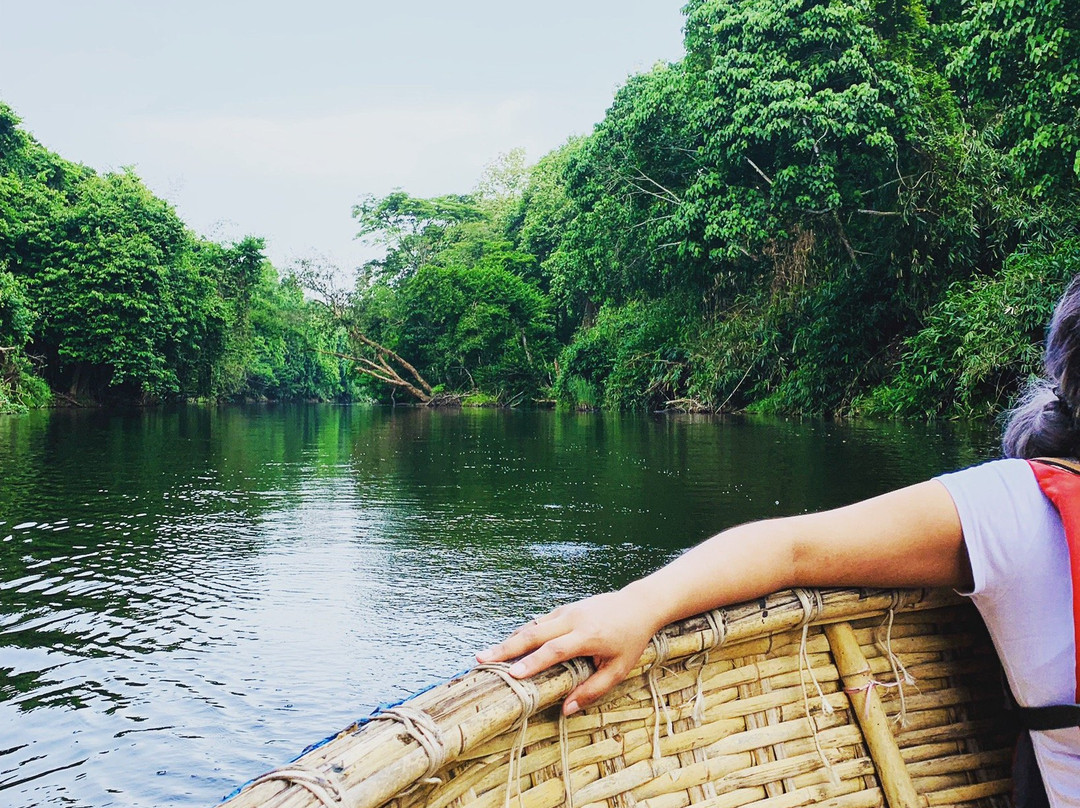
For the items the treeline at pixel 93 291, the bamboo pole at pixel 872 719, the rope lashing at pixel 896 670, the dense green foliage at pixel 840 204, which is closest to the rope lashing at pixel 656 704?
the bamboo pole at pixel 872 719

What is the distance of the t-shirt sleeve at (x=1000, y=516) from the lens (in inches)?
50.8

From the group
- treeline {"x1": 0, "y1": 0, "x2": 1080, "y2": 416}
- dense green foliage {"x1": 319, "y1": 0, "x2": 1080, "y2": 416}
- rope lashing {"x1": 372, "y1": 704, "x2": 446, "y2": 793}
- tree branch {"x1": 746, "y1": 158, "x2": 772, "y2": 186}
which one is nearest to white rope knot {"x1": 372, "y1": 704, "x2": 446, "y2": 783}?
rope lashing {"x1": 372, "y1": 704, "x2": 446, "y2": 793}

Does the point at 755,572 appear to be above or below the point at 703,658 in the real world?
above

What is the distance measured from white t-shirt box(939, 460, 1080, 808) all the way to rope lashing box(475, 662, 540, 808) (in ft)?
2.02

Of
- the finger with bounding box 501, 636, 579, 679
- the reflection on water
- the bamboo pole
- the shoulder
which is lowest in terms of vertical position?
the reflection on water

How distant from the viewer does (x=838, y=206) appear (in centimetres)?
1894

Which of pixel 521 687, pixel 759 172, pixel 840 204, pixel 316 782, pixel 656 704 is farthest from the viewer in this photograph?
pixel 759 172

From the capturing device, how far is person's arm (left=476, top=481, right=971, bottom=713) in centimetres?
128

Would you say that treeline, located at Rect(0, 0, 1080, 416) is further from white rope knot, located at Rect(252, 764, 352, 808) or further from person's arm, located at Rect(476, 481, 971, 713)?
white rope knot, located at Rect(252, 764, 352, 808)

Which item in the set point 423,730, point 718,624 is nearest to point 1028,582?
point 718,624

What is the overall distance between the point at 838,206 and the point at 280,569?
1570 cm

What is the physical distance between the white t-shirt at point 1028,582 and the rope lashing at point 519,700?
2.02 ft

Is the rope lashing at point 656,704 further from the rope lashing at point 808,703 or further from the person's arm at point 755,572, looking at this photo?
the rope lashing at point 808,703

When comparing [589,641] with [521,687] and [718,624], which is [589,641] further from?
[718,624]
